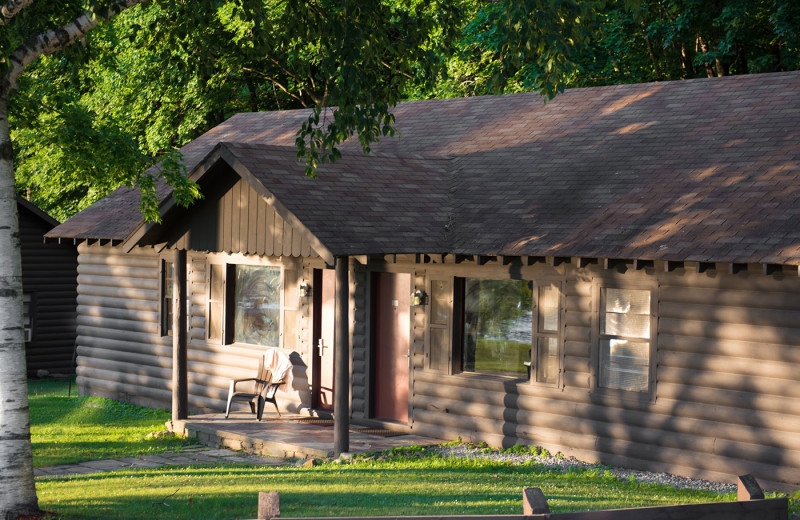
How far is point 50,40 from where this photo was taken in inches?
395

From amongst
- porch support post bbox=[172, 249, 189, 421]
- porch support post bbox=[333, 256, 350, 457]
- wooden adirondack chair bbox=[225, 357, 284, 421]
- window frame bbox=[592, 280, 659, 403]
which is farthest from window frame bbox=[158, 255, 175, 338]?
window frame bbox=[592, 280, 659, 403]

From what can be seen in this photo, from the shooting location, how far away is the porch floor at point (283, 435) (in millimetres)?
13578

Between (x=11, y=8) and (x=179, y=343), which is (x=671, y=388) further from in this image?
(x=11, y=8)

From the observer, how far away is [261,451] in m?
14.0

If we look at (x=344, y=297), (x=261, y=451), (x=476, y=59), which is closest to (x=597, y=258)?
(x=344, y=297)

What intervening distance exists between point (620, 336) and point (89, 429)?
9237 millimetres

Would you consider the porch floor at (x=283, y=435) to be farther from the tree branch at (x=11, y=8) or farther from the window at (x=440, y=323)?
the tree branch at (x=11, y=8)

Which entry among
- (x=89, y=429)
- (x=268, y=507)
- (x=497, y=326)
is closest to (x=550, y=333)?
(x=497, y=326)

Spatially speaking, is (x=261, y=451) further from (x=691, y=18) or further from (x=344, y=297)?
(x=691, y=18)

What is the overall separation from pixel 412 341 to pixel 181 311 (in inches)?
149

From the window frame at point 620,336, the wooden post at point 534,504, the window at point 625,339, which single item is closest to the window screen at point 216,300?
the window frame at point 620,336

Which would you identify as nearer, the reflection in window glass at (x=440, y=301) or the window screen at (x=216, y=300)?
the reflection in window glass at (x=440, y=301)

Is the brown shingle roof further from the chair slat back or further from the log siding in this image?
the chair slat back

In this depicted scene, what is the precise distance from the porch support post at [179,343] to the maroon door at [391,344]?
120 inches
